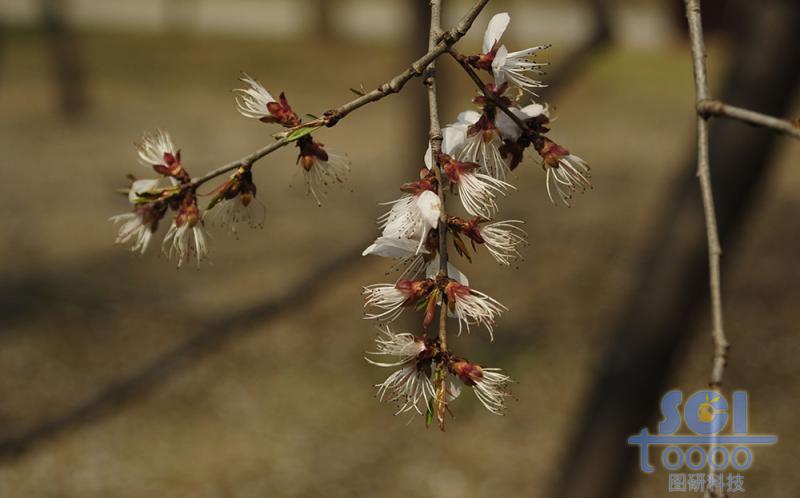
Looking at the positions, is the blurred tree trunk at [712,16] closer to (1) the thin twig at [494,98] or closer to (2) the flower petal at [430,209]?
(1) the thin twig at [494,98]

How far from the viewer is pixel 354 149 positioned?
13367 millimetres

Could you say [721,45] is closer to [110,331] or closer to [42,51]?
[42,51]

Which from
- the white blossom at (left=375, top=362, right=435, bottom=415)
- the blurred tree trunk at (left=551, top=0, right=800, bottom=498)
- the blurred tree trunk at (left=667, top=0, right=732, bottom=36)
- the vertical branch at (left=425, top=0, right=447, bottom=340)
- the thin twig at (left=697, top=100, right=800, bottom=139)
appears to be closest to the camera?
the thin twig at (left=697, top=100, right=800, bottom=139)

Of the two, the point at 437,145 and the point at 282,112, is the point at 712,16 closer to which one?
the point at 282,112

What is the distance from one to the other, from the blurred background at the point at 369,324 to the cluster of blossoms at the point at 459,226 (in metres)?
0.21

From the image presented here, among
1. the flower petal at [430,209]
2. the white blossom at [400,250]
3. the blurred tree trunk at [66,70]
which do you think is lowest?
the white blossom at [400,250]

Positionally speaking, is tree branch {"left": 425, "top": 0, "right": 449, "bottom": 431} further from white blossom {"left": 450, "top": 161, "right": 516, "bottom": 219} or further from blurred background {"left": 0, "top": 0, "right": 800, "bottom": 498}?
blurred background {"left": 0, "top": 0, "right": 800, "bottom": 498}

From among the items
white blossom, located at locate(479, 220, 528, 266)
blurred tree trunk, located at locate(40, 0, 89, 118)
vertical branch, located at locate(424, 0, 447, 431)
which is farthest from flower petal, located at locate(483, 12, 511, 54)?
blurred tree trunk, located at locate(40, 0, 89, 118)

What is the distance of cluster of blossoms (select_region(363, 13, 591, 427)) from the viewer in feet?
3.33

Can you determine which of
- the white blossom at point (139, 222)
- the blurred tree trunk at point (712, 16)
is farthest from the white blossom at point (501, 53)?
the blurred tree trunk at point (712, 16)

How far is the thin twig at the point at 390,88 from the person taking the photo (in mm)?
964

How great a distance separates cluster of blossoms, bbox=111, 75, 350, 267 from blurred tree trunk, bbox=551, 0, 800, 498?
2.65 m

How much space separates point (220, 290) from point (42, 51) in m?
12.6

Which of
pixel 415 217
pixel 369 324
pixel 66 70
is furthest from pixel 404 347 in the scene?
pixel 66 70
